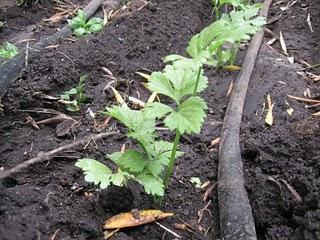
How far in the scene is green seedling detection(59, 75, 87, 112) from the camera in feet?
10.1

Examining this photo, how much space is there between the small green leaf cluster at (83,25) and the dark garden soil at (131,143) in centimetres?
18

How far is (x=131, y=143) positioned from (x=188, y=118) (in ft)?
2.81

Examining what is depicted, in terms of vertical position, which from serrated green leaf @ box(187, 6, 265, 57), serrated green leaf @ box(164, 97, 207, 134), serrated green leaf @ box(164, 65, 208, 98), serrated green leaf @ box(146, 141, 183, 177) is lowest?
serrated green leaf @ box(146, 141, 183, 177)

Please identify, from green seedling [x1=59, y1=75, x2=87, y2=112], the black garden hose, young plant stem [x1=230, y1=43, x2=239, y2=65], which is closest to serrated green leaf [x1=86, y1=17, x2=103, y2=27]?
green seedling [x1=59, y1=75, x2=87, y2=112]

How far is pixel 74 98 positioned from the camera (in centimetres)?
318

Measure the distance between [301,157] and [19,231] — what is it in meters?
1.63

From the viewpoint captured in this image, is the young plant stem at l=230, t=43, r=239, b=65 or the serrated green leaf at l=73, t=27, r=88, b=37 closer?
the young plant stem at l=230, t=43, r=239, b=65

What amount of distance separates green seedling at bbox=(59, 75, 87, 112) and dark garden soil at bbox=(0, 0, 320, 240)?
0.19 feet

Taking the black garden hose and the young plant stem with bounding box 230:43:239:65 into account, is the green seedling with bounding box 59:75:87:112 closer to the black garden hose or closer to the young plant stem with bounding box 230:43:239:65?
the black garden hose

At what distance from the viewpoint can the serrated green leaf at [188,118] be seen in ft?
6.48

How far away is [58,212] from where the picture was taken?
213 cm

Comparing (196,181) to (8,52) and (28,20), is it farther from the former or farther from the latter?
(28,20)

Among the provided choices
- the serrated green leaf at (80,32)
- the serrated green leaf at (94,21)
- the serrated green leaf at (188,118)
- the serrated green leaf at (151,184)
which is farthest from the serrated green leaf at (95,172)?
the serrated green leaf at (94,21)

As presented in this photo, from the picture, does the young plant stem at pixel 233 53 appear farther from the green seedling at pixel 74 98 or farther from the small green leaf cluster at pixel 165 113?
the small green leaf cluster at pixel 165 113
